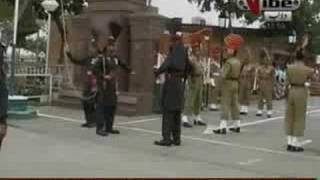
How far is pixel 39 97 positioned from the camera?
70.1 ft

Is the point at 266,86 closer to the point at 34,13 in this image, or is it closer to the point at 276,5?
the point at 276,5

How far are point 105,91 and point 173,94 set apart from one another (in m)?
2.01

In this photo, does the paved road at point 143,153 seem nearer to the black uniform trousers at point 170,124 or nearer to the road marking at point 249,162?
the road marking at point 249,162

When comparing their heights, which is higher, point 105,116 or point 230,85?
point 230,85

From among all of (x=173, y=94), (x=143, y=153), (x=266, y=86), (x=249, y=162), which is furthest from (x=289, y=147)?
(x=266, y=86)

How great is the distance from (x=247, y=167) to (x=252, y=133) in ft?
15.5

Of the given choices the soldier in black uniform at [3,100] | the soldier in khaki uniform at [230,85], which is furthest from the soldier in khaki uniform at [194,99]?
the soldier in black uniform at [3,100]

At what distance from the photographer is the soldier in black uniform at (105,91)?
14.5m

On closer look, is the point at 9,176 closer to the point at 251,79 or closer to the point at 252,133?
the point at 252,133

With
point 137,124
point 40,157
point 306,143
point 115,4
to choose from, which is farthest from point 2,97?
point 115,4

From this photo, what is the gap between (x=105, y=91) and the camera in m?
14.6

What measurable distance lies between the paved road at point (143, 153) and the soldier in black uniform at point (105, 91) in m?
0.31

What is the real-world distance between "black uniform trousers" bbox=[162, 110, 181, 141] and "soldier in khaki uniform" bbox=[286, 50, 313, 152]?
1.93 metres

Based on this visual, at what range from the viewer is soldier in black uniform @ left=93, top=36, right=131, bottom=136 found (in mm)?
14531
